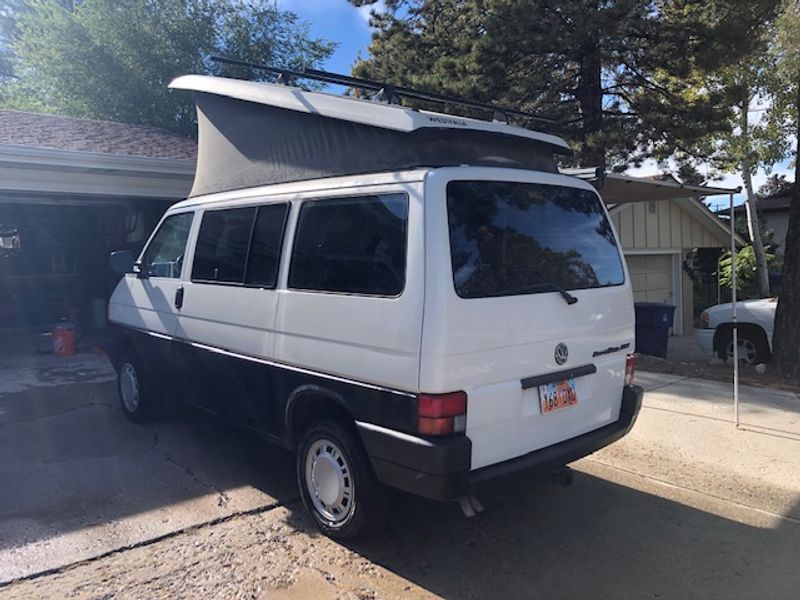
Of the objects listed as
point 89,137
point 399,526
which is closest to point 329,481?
point 399,526

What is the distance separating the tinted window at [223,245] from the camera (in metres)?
4.45

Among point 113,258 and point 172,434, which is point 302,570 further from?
point 113,258

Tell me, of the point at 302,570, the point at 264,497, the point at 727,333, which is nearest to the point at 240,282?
the point at 264,497

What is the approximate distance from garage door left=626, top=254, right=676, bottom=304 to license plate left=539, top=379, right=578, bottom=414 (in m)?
12.1

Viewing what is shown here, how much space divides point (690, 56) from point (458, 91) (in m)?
3.86

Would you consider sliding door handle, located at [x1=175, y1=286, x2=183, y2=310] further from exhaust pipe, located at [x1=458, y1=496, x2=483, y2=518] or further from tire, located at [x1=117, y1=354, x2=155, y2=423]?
exhaust pipe, located at [x1=458, y1=496, x2=483, y2=518]

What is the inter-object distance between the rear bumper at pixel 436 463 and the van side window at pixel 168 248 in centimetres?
267

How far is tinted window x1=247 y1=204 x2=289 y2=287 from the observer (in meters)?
4.11

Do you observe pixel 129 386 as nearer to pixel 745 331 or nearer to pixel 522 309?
pixel 522 309

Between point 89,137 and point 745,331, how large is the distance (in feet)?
35.8

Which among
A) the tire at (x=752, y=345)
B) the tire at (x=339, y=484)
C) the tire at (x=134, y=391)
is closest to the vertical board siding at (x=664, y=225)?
the tire at (x=752, y=345)

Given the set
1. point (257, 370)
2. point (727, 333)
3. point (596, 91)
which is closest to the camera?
point (257, 370)

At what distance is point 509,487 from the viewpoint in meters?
3.36

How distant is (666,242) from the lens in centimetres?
1594
